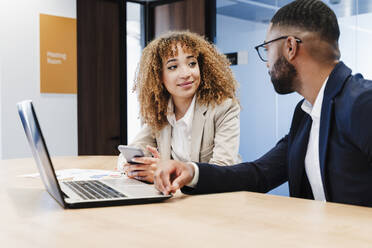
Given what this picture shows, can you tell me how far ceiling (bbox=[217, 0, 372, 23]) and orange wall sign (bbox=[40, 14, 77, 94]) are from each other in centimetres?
151

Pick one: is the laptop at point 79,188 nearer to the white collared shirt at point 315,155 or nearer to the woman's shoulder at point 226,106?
the white collared shirt at point 315,155

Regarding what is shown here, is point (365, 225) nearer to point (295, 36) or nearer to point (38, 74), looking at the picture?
point (295, 36)

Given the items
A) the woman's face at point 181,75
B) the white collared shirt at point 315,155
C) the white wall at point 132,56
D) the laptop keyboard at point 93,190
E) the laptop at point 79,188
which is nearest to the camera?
the laptop at point 79,188

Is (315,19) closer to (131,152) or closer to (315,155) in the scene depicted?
(315,155)

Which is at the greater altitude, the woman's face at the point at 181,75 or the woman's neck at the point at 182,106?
the woman's face at the point at 181,75

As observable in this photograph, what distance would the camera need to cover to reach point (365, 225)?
2.79 ft

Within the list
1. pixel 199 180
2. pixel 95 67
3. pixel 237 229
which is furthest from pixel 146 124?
pixel 95 67

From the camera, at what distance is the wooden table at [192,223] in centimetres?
74

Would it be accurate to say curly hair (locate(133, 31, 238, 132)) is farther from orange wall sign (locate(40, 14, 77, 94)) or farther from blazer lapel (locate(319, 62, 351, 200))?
orange wall sign (locate(40, 14, 77, 94))

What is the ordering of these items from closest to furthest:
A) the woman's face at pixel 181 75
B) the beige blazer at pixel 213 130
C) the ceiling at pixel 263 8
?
1. the beige blazer at pixel 213 130
2. the woman's face at pixel 181 75
3. the ceiling at pixel 263 8

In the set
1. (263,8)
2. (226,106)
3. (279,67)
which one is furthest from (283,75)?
(263,8)

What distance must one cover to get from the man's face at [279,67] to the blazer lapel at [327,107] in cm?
17

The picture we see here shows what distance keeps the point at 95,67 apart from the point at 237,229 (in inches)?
148

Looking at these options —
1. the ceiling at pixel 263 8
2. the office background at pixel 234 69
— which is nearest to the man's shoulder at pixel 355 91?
the office background at pixel 234 69
